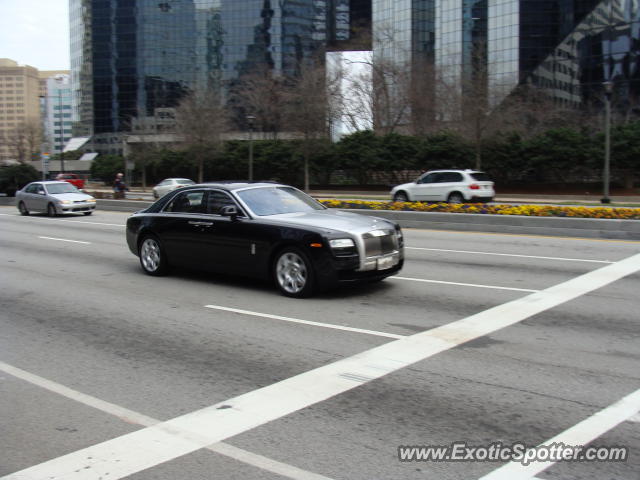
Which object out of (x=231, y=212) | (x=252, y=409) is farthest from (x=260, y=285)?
(x=252, y=409)

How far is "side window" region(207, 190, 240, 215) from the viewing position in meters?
9.81

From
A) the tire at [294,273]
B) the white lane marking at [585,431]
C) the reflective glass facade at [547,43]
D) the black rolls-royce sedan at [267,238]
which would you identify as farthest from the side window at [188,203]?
the reflective glass facade at [547,43]

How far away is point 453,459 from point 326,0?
128419 millimetres

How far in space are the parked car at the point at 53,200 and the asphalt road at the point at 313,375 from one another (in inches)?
640

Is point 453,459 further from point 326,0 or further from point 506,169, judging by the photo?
point 326,0

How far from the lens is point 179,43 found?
11900 cm

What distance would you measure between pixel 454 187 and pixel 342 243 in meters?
19.0

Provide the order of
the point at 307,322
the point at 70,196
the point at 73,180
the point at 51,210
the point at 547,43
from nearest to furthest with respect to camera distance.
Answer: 1. the point at 307,322
2. the point at 51,210
3. the point at 70,196
4. the point at 73,180
5. the point at 547,43

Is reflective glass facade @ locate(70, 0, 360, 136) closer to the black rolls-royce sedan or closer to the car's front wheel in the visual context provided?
the car's front wheel

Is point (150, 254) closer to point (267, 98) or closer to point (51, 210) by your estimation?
point (51, 210)

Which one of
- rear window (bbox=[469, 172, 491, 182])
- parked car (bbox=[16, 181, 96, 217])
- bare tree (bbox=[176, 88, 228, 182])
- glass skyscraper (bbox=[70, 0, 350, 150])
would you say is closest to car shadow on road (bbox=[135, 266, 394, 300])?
parked car (bbox=[16, 181, 96, 217])

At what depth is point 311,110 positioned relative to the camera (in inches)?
1789

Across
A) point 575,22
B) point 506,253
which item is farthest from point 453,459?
point 575,22

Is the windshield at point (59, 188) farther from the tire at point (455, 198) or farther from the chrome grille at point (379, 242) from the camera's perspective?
the chrome grille at point (379, 242)
